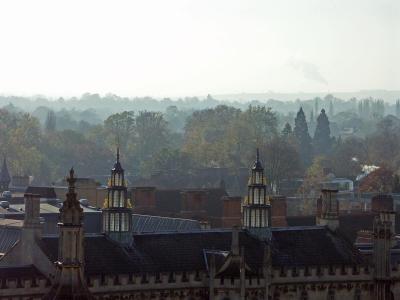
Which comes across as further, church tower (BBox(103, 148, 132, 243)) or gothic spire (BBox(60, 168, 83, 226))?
church tower (BBox(103, 148, 132, 243))

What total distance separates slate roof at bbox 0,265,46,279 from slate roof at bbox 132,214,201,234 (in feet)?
Answer: 84.5

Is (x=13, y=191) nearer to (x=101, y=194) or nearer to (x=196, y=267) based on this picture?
(x=101, y=194)

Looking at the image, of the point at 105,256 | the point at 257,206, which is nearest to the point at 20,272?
the point at 105,256

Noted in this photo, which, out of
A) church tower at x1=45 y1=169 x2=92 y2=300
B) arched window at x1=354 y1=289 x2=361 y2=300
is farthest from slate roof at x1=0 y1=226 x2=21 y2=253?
church tower at x1=45 y1=169 x2=92 y2=300

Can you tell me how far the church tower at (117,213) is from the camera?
3196 inches

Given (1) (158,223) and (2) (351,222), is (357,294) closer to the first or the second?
(1) (158,223)

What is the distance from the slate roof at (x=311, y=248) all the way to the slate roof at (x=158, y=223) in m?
16.5

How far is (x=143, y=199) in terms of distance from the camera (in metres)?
116

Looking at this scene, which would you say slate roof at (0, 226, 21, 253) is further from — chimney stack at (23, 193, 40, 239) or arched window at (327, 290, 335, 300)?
arched window at (327, 290, 335, 300)

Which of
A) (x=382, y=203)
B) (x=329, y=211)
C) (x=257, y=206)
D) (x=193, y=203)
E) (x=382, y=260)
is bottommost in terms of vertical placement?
(x=382, y=260)

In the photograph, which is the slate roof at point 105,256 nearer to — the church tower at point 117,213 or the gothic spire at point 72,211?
the church tower at point 117,213

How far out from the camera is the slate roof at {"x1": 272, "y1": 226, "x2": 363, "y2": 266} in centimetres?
8419

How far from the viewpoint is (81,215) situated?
56.7 metres

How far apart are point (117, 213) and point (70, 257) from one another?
1032 inches
